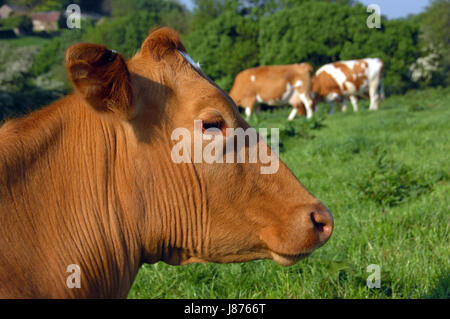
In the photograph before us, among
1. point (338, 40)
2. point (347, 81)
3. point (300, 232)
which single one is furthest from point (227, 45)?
point (300, 232)

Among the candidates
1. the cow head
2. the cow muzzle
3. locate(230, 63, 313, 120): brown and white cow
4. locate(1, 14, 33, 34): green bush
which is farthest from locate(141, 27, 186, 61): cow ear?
locate(1, 14, 33, 34): green bush

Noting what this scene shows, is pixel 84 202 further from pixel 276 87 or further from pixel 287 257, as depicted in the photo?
pixel 276 87

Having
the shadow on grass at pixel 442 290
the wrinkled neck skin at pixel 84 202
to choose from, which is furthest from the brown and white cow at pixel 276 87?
the wrinkled neck skin at pixel 84 202

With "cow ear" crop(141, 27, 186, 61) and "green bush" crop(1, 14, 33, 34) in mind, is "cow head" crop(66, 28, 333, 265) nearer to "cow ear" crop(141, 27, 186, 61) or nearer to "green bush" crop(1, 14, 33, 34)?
"cow ear" crop(141, 27, 186, 61)

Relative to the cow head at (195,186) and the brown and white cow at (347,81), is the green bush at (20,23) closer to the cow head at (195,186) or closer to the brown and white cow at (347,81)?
the brown and white cow at (347,81)

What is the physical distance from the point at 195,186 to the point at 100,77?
622 millimetres

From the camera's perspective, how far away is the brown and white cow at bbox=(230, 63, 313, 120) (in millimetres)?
20516

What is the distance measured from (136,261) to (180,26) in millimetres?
50844

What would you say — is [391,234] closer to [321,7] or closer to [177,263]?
[177,263]

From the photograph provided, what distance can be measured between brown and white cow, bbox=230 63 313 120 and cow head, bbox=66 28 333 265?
18391 mm

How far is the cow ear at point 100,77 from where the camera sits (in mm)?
1769

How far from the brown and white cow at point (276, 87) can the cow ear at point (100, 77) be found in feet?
61.1

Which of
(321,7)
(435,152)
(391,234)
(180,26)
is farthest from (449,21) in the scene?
(391,234)

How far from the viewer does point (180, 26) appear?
50.3 metres
